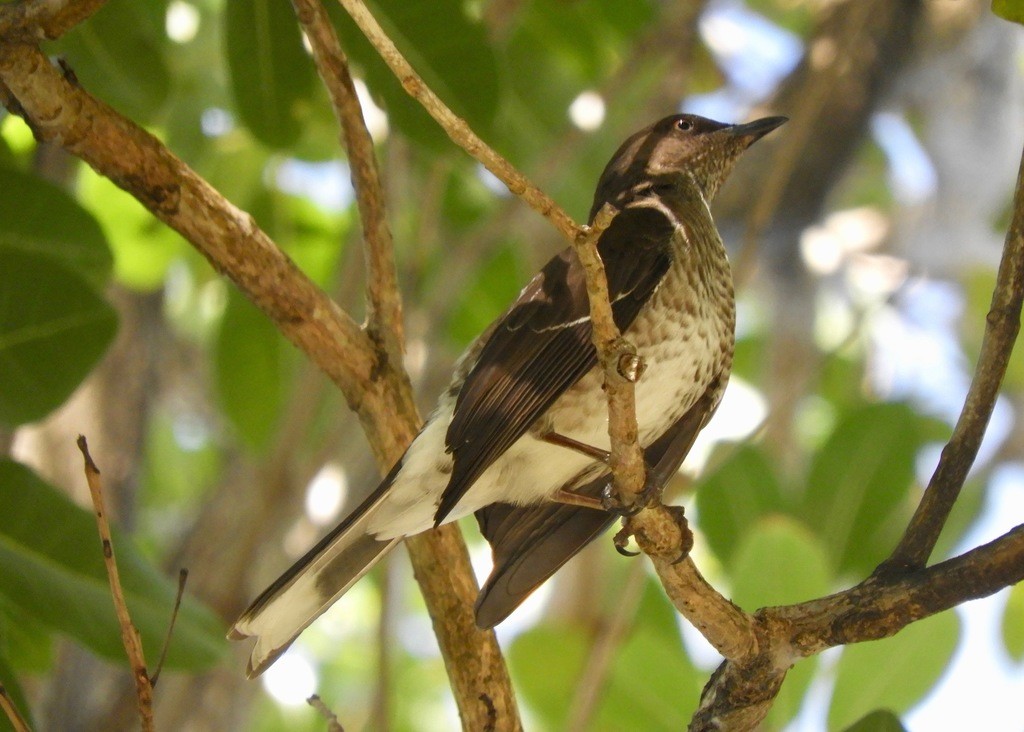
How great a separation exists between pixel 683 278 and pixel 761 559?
0.75 m

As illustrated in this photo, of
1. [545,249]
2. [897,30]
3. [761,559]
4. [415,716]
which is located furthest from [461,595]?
[415,716]

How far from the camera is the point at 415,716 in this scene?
8141mm

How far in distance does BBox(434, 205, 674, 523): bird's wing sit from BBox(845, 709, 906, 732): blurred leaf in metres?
0.93

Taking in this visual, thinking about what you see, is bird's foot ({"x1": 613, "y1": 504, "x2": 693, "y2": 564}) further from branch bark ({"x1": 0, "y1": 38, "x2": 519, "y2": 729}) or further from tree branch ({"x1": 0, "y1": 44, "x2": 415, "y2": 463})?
tree branch ({"x1": 0, "y1": 44, "x2": 415, "y2": 463})

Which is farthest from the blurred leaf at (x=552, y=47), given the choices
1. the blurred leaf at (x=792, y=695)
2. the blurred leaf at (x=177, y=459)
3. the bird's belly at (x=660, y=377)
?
the blurred leaf at (x=177, y=459)

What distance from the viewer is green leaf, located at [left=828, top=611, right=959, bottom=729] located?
304cm

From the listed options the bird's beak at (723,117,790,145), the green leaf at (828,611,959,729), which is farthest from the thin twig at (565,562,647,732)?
the bird's beak at (723,117,790,145)

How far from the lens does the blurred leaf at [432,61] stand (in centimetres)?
310

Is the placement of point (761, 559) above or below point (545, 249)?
below

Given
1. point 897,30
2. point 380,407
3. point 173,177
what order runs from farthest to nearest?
1. point 897,30
2. point 380,407
3. point 173,177

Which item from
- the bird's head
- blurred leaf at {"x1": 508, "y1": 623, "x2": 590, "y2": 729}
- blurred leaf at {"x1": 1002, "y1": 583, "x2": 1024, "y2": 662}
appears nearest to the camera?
blurred leaf at {"x1": 508, "y1": 623, "x2": 590, "y2": 729}

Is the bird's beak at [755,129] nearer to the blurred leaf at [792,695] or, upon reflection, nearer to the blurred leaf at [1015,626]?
the blurred leaf at [792,695]

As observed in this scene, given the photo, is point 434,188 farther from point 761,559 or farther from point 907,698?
point 907,698

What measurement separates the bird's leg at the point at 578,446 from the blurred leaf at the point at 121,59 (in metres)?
1.41
